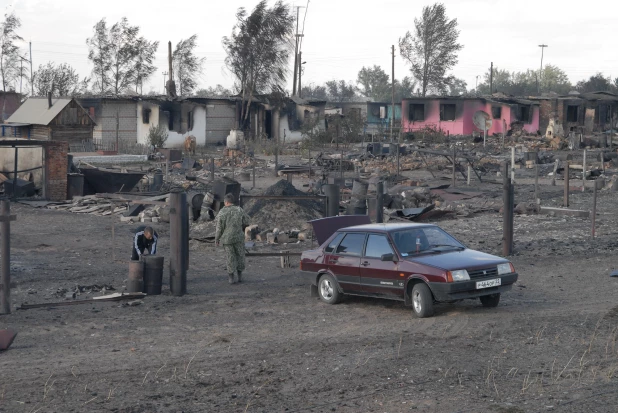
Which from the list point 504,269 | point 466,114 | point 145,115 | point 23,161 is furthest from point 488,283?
point 466,114

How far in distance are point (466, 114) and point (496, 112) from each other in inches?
92.4

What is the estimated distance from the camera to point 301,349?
9.76 metres

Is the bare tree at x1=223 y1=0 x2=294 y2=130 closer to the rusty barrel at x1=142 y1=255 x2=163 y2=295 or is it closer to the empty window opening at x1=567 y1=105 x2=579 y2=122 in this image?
the empty window opening at x1=567 y1=105 x2=579 y2=122

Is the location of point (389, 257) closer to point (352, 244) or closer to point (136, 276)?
point (352, 244)

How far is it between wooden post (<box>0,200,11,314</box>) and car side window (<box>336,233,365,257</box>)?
4.90m

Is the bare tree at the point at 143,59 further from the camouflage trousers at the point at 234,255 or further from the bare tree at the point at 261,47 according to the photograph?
the camouflage trousers at the point at 234,255

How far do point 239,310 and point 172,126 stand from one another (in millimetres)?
45968

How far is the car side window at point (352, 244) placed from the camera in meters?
12.8

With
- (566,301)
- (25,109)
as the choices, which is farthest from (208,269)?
(25,109)

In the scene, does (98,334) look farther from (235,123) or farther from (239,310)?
(235,123)

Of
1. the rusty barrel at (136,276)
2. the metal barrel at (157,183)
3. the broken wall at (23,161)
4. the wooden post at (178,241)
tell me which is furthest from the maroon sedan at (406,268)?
the broken wall at (23,161)

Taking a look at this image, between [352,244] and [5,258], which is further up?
[352,244]

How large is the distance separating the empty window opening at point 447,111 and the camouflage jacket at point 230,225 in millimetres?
54943

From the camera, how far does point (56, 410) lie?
24.8 feet
